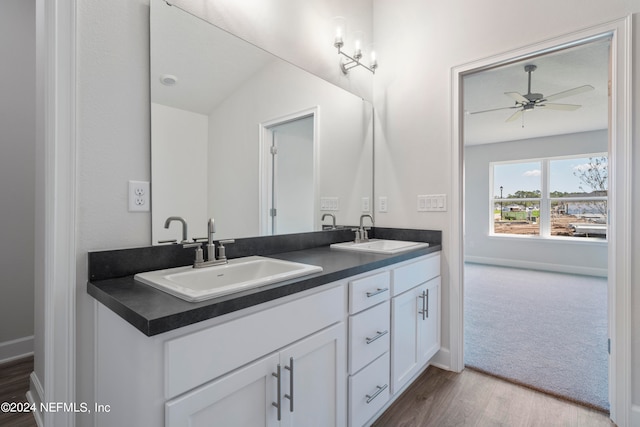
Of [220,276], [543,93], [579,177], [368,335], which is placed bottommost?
[368,335]

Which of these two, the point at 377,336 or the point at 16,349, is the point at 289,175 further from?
the point at 16,349

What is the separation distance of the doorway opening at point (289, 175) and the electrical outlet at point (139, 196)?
607 mm

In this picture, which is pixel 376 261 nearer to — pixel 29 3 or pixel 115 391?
pixel 115 391

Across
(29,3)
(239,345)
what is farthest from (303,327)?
(29,3)

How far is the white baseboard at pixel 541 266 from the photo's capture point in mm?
5129

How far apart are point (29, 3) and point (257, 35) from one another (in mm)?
1854

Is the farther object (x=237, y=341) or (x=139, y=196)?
(x=139, y=196)

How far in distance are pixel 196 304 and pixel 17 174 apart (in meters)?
2.25

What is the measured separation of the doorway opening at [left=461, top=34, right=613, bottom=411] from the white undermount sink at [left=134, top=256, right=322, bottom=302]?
1.57m

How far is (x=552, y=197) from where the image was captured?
5.57 meters

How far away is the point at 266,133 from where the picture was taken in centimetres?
179

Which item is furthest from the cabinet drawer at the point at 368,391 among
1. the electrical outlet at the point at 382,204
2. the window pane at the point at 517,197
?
the window pane at the point at 517,197

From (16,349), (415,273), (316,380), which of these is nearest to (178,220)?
(316,380)

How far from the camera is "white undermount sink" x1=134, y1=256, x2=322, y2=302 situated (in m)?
0.94
